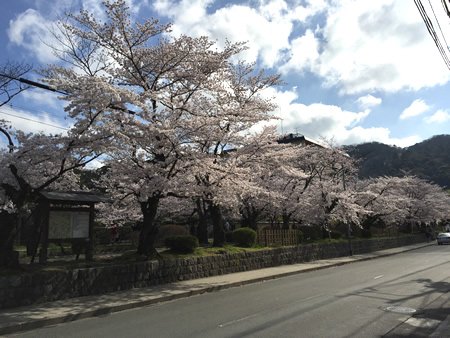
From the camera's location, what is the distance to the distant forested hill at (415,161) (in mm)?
103938

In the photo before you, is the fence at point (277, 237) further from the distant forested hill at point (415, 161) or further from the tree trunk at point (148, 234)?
the distant forested hill at point (415, 161)

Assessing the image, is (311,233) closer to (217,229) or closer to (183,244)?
(217,229)

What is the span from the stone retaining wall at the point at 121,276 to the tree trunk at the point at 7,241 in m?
1.13

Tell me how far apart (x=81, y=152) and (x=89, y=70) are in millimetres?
4879

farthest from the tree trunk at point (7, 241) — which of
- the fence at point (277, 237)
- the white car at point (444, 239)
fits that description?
the white car at point (444, 239)

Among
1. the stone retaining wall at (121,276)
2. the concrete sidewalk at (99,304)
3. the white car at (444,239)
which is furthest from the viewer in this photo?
the white car at (444,239)

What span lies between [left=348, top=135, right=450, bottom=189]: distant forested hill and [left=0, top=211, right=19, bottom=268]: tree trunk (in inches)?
3626

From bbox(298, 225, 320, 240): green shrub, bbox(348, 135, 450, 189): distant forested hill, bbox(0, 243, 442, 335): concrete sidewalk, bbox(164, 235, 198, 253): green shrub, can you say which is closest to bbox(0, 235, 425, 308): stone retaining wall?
bbox(0, 243, 442, 335): concrete sidewalk

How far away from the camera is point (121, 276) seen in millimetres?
10852

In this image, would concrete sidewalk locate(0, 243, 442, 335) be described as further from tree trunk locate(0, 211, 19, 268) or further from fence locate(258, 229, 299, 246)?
fence locate(258, 229, 299, 246)

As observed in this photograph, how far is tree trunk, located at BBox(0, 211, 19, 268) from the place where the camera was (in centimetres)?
928

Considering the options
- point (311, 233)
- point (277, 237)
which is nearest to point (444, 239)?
point (311, 233)

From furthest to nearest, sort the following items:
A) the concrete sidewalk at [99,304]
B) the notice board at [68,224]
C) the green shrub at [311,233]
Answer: the green shrub at [311,233], the notice board at [68,224], the concrete sidewalk at [99,304]

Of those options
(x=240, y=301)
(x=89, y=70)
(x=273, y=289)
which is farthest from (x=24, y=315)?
(x=89, y=70)
